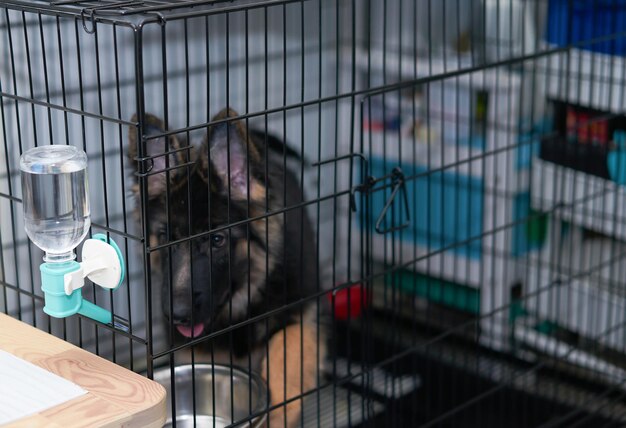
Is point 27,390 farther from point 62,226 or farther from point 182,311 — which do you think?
point 182,311

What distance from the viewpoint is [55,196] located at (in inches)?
48.4

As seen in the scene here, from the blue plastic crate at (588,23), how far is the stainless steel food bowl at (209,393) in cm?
138

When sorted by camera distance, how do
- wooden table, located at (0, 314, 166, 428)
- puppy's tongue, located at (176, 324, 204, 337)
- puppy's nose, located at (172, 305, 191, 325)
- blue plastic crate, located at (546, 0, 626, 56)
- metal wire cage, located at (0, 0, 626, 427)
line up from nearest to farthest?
wooden table, located at (0, 314, 166, 428), puppy's nose, located at (172, 305, 191, 325), puppy's tongue, located at (176, 324, 204, 337), metal wire cage, located at (0, 0, 626, 427), blue plastic crate, located at (546, 0, 626, 56)

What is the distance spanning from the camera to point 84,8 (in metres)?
1.29

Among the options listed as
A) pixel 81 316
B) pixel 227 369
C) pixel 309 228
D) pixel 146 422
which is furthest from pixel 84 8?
pixel 309 228

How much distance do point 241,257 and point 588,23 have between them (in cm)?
133

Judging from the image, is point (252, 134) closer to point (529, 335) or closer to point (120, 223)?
point (120, 223)

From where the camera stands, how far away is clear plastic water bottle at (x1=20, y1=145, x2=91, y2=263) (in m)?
1.22

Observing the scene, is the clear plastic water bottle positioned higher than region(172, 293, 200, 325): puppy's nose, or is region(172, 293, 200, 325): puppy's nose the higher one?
the clear plastic water bottle

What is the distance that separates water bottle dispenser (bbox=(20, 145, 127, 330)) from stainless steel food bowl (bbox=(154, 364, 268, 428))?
1.82 feet

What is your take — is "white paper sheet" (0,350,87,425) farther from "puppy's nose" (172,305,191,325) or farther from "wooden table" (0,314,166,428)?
"puppy's nose" (172,305,191,325)

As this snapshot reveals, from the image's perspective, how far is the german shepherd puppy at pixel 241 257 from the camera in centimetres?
164

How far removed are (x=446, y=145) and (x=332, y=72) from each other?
51 centimetres

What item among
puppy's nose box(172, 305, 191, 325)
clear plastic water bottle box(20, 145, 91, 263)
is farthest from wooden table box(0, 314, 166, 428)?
puppy's nose box(172, 305, 191, 325)
